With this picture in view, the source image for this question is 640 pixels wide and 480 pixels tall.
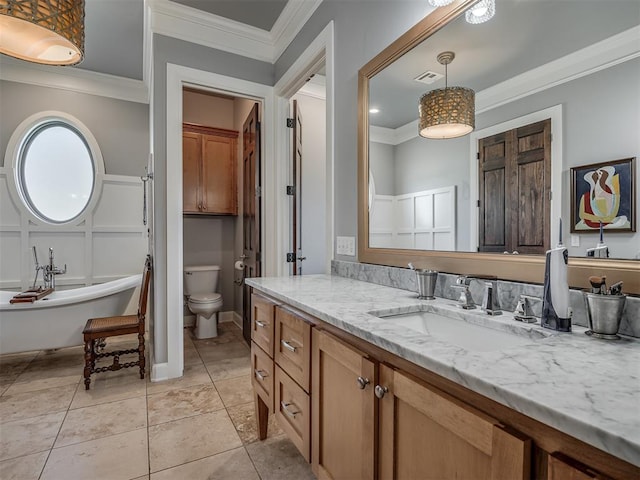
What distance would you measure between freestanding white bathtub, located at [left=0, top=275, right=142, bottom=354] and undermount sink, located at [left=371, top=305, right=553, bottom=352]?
2.70 meters

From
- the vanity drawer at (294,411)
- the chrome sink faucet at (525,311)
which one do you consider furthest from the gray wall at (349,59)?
the chrome sink faucet at (525,311)

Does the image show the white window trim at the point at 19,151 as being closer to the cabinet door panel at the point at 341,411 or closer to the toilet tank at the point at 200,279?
the toilet tank at the point at 200,279

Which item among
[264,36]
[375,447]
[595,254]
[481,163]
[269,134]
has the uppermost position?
[264,36]

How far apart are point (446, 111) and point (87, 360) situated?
276 centimetres

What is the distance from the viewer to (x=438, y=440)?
0.67 meters

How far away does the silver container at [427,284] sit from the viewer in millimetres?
1274

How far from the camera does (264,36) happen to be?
2.87m

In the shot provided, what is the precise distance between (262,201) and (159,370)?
1565mm

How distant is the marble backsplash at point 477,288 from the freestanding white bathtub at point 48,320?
2132 mm

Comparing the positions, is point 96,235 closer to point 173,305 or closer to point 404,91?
point 173,305

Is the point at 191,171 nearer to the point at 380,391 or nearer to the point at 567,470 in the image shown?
the point at 380,391

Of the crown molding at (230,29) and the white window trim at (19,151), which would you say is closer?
the crown molding at (230,29)

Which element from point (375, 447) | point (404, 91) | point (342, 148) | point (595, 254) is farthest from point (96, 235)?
point (595, 254)

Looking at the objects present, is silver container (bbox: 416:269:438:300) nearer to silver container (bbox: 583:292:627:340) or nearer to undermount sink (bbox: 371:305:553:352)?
undermount sink (bbox: 371:305:553:352)
